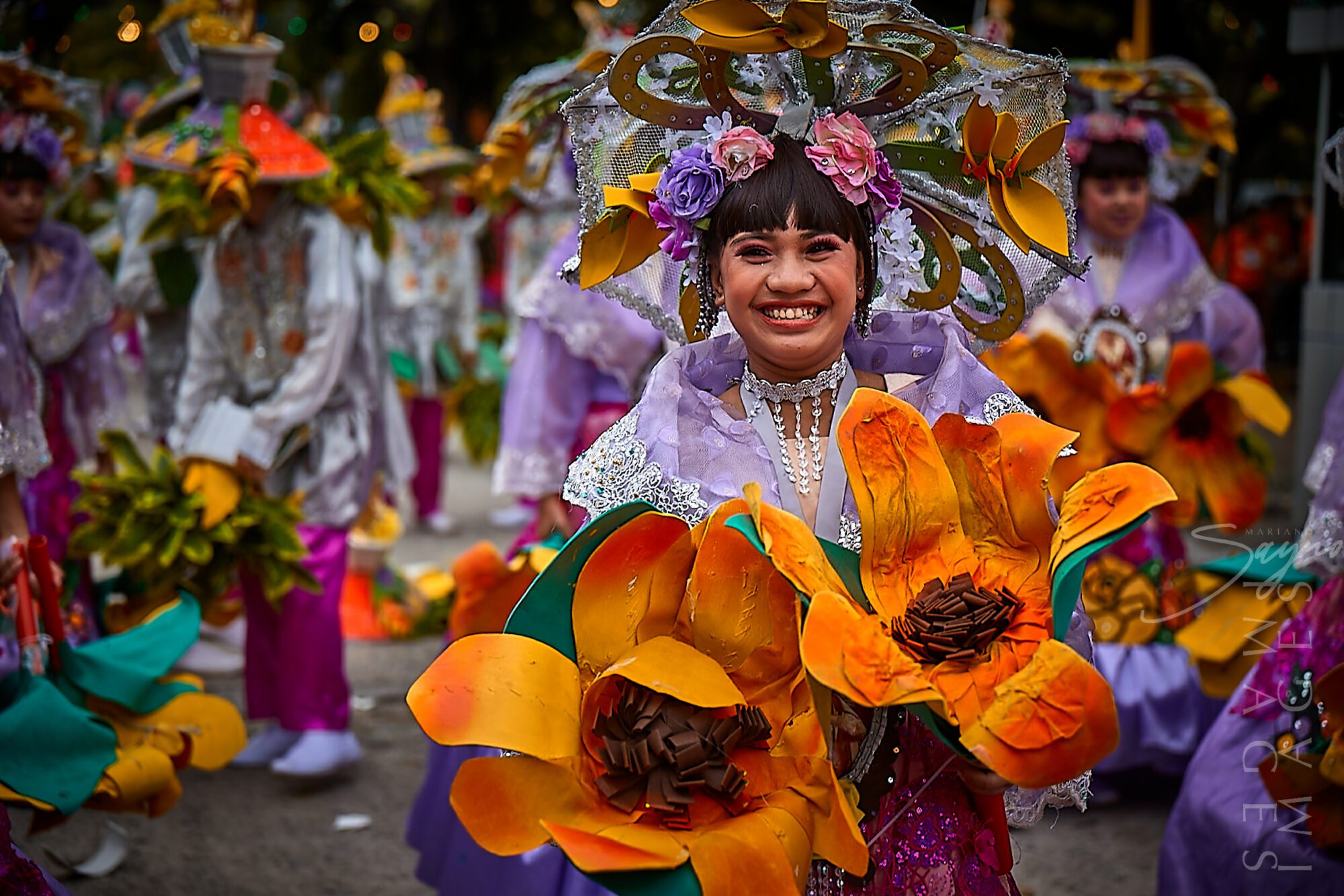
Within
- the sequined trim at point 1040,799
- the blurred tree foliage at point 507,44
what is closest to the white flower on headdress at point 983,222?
the sequined trim at point 1040,799

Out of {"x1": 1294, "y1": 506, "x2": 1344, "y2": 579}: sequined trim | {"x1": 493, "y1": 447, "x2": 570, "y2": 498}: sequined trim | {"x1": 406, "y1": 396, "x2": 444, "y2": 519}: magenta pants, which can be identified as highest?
{"x1": 1294, "y1": 506, "x2": 1344, "y2": 579}: sequined trim

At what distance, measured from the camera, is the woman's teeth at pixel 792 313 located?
2.31 m

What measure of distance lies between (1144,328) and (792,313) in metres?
2.97

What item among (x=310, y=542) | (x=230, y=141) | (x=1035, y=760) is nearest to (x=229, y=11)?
(x=230, y=141)

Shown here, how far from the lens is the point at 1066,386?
4.74 meters

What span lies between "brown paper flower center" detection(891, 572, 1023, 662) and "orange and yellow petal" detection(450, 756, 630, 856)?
466 millimetres

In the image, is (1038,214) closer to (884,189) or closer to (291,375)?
(884,189)

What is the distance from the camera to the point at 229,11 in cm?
532

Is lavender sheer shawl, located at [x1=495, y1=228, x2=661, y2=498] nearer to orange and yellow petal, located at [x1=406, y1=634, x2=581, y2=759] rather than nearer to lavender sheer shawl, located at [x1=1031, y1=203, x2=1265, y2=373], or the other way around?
lavender sheer shawl, located at [x1=1031, y1=203, x2=1265, y2=373]

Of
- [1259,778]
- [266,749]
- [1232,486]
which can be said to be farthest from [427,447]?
[1259,778]

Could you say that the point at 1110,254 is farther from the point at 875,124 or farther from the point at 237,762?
the point at 237,762

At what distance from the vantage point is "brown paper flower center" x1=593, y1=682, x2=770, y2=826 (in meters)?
1.87

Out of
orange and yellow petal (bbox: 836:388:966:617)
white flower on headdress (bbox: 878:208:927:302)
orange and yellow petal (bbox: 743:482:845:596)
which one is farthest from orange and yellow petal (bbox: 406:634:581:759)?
white flower on headdress (bbox: 878:208:927:302)

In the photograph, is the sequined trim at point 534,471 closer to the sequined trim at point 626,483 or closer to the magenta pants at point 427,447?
the sequined trim at point 626,483
